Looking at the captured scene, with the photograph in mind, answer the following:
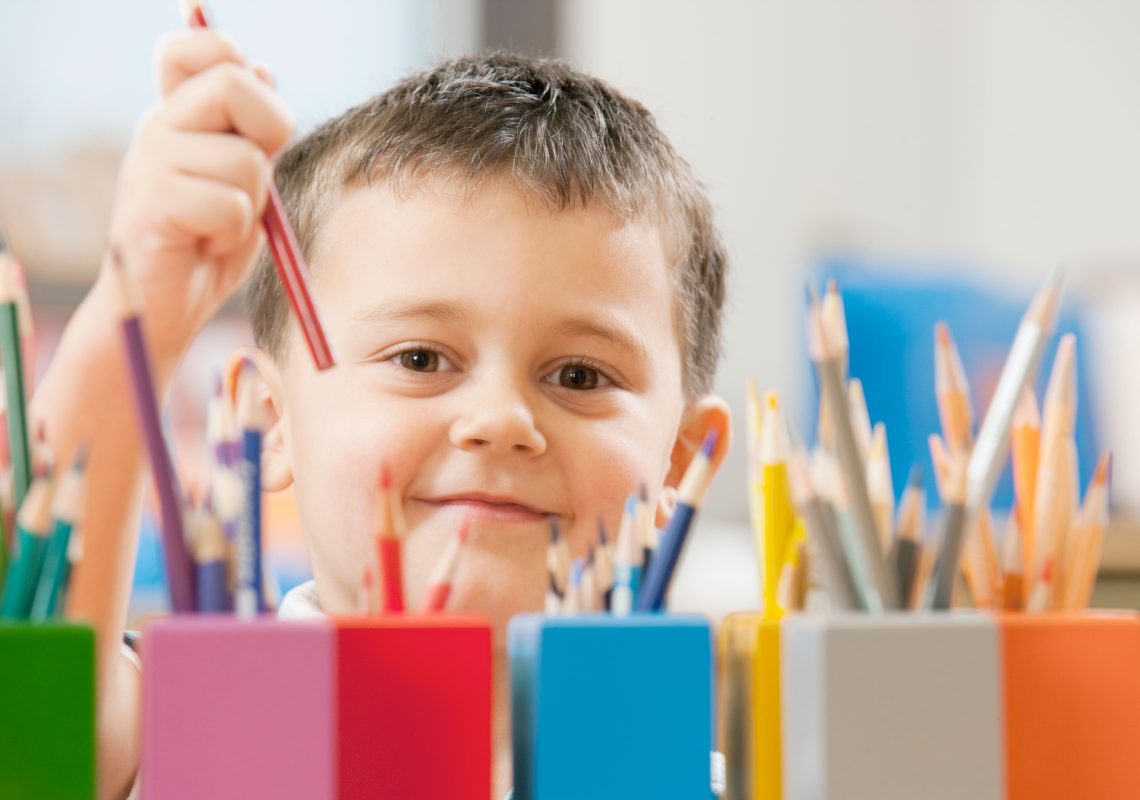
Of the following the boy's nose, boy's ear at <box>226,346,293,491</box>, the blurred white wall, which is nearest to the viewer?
the boy's nose

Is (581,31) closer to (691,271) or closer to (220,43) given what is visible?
(691,271)

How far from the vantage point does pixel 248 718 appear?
9.6 inches

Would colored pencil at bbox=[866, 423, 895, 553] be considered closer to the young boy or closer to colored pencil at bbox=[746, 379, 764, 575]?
colored pencil at bbox=[746, 379, 764, 575]

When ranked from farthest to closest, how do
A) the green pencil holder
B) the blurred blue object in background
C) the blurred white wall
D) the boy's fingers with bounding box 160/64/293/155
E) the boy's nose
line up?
the blurred white wall < the blurred blue object in background < the boy's nose < the boy's fingers with bounding box 160/64/293/155 < the green pencil holder

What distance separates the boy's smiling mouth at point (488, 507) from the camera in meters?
0.48

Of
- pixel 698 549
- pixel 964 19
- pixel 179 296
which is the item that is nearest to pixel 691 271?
pixel 179 296

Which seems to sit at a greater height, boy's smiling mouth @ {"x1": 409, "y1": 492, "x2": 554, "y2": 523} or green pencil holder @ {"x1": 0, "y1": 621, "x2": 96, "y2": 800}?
boy's smiling mouth @ {"x1": 409, "y1": 492, "x2": 554, "y2": 523}

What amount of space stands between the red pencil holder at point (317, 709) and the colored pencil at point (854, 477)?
0.24ft

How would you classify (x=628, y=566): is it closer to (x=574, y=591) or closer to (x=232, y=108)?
(x=574, y=591)

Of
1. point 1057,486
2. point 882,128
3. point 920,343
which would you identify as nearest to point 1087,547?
point 1057,486

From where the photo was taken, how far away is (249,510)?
250mm

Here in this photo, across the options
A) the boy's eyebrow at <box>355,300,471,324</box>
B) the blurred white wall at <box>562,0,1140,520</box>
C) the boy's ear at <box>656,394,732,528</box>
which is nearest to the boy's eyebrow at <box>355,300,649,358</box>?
the boy's eyebrow at <box>355,300,471,324</box>

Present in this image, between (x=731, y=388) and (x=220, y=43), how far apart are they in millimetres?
1215

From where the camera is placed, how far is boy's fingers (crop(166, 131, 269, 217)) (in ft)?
1.11
